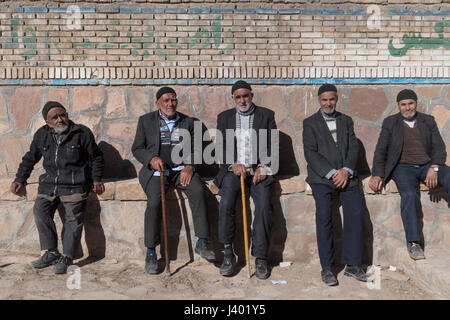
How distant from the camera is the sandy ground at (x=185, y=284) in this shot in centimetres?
398

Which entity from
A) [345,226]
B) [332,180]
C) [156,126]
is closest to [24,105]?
[156,126]

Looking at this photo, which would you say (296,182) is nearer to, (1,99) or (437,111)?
(437,111)

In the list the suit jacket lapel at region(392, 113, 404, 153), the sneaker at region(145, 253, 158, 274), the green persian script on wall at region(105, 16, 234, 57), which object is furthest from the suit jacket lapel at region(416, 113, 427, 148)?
the sneaker at region(145, 253, 158, 274)

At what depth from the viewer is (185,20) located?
531 centimetres

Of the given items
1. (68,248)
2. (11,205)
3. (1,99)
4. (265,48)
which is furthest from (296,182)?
(1,99)

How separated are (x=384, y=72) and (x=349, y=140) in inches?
51.5

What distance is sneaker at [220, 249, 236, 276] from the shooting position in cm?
439

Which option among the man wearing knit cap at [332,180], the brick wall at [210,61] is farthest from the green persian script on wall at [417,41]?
the man wearing knit cap at [332,180]

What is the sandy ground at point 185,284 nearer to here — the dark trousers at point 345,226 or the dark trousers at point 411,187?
the dark trousers at point 345,226

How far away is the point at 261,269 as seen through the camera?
4.35 m

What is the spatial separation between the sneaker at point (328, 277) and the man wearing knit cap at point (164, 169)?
104 cm

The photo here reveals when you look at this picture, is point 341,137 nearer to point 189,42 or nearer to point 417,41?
point 417,41

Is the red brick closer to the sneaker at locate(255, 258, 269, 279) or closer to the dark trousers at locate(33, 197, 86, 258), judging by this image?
the dark trousers at locate(33, 197, 86, 258)

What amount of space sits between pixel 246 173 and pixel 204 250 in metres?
0.84
